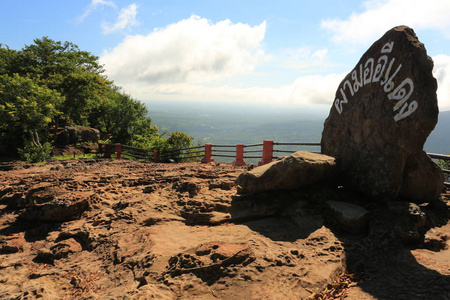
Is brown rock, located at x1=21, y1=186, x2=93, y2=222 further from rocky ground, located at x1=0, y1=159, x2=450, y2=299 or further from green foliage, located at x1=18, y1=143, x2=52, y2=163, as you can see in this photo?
green foliage, located at x1=18, y1=143, x2=52, y2=163

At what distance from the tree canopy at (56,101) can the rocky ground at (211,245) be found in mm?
10061

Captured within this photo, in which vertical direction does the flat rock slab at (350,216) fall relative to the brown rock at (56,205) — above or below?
above

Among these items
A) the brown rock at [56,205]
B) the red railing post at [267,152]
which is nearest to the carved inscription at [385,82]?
the red railing post at [267,152]

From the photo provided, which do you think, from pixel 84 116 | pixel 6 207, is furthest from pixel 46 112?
pixel 6 207

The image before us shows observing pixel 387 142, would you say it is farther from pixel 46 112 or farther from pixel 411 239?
pixel 46 112

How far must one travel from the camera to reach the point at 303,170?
5.83 m

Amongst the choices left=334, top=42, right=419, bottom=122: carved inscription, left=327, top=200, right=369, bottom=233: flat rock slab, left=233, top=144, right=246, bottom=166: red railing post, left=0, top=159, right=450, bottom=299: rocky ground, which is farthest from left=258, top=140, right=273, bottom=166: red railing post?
left=327, top=200, right=369, bottom=233: flat rock slab

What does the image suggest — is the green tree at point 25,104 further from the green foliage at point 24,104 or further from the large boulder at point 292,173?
the large boulder at point 292,173

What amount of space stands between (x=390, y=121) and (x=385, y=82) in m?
0.84

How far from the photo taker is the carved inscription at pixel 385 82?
17.3 feet

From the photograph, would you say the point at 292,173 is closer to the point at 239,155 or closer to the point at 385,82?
the point at 385,82

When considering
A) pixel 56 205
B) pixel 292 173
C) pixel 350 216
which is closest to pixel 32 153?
pixel 56 205

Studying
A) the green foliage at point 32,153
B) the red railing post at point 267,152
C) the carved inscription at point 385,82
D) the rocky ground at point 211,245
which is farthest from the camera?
the green foliage at point 32,153

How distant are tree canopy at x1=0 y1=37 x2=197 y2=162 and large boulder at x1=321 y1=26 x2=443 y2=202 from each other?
12.2 m
